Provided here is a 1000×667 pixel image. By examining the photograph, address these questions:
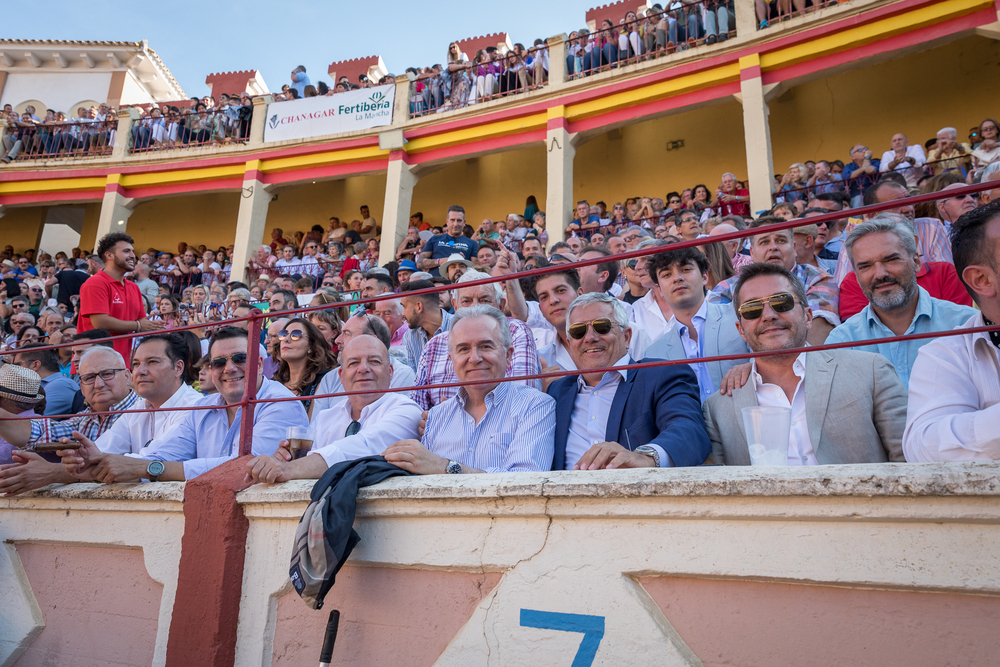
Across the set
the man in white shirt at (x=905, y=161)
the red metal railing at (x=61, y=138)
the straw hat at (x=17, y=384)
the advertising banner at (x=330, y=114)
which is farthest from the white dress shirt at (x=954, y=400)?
the red metal railing at (x=61, y=138)

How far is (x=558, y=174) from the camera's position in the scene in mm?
10633

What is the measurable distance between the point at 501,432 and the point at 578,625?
87 cm

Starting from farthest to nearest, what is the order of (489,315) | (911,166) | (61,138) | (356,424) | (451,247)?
(61,138), (451,247), (911,166), (356,424), (489,315)

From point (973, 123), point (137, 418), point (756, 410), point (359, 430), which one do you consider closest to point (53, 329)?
point (137, 418)

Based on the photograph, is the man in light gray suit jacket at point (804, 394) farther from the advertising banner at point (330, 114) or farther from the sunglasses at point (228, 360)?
the advertising banner at point (330, 114)

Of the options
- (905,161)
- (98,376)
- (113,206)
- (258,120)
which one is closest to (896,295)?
(98,376)

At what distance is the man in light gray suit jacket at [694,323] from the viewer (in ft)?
10.2

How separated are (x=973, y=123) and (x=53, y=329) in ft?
40.8

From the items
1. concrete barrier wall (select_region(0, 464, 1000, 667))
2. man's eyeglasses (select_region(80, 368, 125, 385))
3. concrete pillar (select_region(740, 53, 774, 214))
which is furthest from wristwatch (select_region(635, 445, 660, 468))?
concrete pillar (select_region(740, 53, 774, 214))

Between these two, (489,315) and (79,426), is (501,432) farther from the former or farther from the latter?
(79,426)

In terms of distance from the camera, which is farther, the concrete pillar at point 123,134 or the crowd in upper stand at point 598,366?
the concrete pillar at point 123,134

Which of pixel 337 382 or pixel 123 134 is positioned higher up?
pixel 123 134

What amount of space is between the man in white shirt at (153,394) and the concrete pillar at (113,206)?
11648 millimetres

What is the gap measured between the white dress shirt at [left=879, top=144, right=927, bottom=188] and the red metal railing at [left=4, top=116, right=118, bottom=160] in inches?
569
